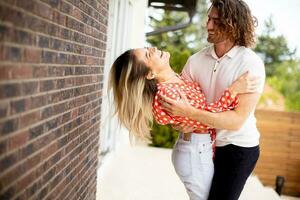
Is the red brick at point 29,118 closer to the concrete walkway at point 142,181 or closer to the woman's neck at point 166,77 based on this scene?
the woman's neck at point 166,77

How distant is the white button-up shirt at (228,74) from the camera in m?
2.18

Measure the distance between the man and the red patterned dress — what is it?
4 cm

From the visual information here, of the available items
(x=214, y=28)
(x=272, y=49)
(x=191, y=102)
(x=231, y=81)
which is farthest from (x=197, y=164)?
(x=272, y=49)

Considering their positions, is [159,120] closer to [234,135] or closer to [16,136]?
[234,135]

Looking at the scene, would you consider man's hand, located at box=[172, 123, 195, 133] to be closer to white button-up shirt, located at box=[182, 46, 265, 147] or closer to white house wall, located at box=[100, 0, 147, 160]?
white button-up shirt, located at box=[182, 46, 265, 147]

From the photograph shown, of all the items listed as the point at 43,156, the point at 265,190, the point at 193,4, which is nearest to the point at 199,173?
the point at 43,156

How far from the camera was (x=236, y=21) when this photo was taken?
7.23 feet

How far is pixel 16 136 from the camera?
1.61m

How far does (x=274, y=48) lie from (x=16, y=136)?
1928 cm

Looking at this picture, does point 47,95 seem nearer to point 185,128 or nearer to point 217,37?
point 185,128

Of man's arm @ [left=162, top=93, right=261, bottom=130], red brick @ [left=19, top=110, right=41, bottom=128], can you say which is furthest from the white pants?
red brick @ [left=19, top=110, right=41, bottom=128]

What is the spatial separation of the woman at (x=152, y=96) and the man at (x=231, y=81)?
0.06 meters

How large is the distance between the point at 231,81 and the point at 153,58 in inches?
16.2

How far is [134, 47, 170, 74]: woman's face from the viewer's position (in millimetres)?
2291
